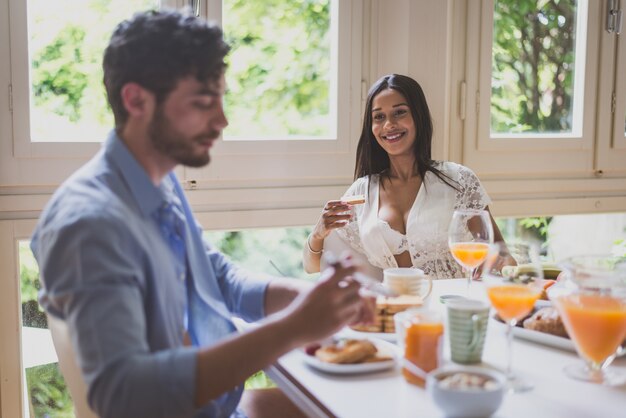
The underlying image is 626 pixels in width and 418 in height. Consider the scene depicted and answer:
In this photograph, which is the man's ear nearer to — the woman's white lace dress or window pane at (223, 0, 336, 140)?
the woman's white lace dress

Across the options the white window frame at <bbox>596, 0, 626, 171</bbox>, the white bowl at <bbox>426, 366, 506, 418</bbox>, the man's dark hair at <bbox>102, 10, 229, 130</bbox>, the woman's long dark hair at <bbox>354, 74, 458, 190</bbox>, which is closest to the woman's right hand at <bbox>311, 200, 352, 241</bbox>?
the woman's long dark hair at <bbox>354, 74, 458, 190</bbox>

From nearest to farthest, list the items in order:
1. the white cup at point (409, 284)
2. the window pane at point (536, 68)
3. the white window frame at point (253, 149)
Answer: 1. the white cup at point (409, 284)
2. the white window frame at point (253, 149)
3. the window pane at point (536, 68)

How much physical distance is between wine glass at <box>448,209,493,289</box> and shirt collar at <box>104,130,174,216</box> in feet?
2.40

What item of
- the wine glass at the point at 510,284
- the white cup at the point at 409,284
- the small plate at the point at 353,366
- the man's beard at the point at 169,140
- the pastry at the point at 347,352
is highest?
the man's beard at the point at 169,140

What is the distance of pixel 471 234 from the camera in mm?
1689

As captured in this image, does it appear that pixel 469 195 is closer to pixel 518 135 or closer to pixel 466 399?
pixel 518 135

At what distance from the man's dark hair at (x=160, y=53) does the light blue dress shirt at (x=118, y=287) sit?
0.41 feet

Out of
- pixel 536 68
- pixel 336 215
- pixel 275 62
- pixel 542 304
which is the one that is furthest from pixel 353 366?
pixel 536 68

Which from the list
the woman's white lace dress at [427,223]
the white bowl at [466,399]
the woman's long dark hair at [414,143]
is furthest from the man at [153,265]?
the woman's long dark hair at [414,143]

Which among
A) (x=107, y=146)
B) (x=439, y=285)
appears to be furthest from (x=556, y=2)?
(x=107, y=146)

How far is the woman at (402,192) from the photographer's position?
8.37 ft

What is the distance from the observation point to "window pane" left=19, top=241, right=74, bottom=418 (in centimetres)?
260

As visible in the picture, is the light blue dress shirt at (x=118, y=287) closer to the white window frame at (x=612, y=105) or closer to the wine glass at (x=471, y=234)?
the wine glass at (x=471, y=234)

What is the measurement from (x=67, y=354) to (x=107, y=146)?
0.39 meters
